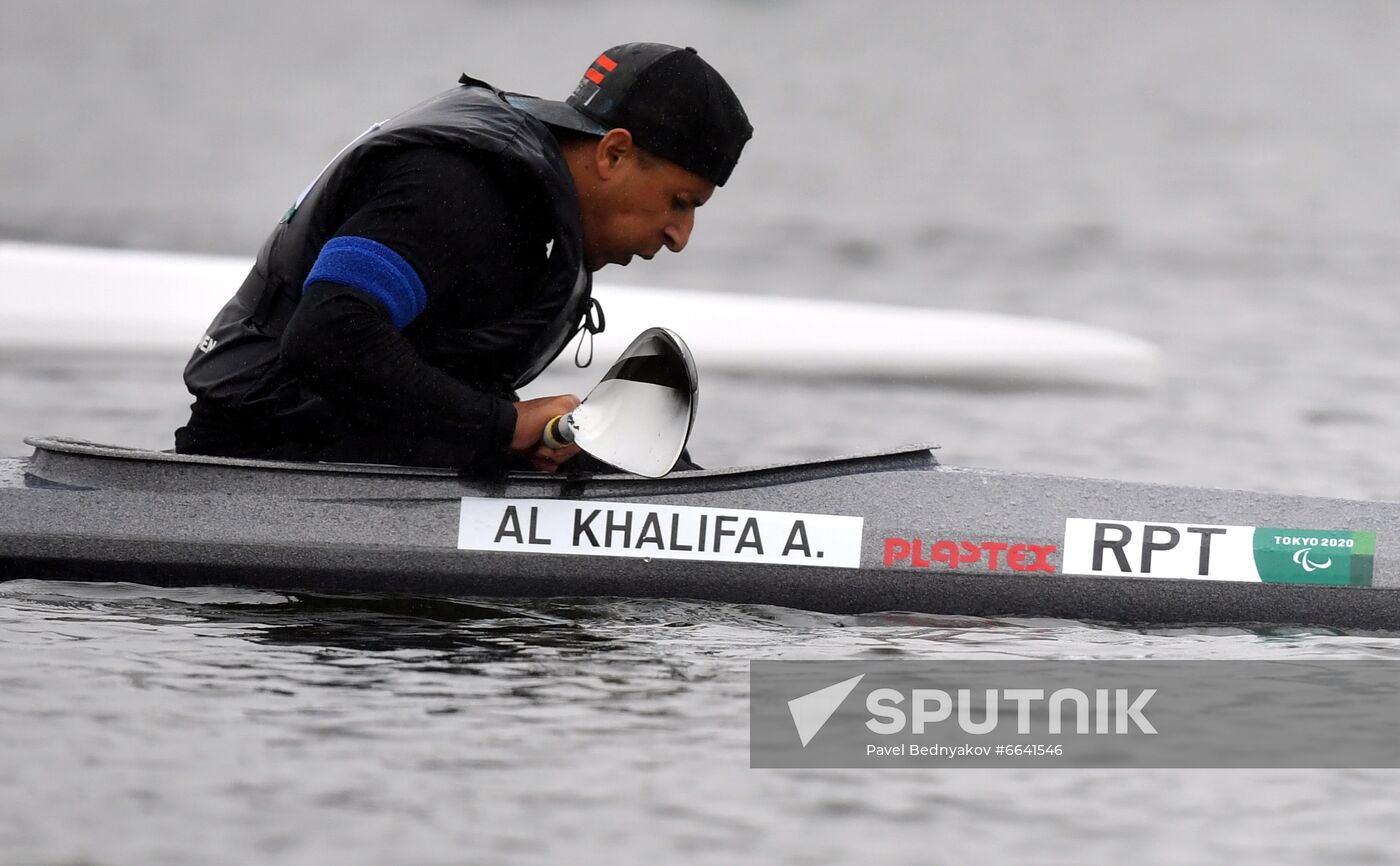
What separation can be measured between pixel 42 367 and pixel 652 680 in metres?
6.24

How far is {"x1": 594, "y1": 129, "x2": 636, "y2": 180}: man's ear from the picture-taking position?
3.92 metres

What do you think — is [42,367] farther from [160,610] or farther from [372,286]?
[372,286]

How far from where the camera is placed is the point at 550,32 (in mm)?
34562

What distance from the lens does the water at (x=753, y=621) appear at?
3.06m

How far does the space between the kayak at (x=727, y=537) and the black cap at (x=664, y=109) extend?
787 millimetres

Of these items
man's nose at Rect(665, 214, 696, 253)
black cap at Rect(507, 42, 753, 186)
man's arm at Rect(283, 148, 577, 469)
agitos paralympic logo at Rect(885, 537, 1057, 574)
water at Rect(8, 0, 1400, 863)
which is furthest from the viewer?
agitos paralympic logo at Rect(885, 537, 1057, 574)

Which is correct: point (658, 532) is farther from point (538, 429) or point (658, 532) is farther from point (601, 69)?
point (601, 69)

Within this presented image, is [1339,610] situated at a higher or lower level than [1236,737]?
higher

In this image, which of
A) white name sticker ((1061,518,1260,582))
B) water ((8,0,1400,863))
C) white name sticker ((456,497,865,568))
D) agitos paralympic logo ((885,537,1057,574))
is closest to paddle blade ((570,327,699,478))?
white name sticker ((456,497,865,568))

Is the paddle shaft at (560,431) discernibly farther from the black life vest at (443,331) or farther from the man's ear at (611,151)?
the man's ear at (611,151)

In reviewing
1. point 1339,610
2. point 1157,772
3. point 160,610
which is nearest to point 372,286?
point 160,610

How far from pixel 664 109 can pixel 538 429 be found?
76cm

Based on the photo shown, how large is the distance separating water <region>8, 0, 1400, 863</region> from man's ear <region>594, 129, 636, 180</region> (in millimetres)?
1035

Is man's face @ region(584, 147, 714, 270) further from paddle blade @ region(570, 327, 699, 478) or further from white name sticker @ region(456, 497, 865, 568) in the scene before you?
white name sticker @ region(456, 497, 865, 568)
